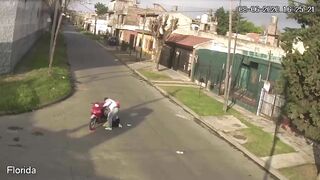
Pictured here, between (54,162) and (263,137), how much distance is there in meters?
9.77

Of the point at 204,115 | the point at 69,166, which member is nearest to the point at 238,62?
the point at 204,115

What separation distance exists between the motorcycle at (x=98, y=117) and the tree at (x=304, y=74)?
21.2 ft

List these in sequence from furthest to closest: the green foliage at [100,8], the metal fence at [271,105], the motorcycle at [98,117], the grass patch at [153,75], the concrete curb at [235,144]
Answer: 1. the green foliage at [100,8]
2. the grass patch at [153,75]
3. the metal fence at [271,105]
4. the motorcycle at [98,117]
5. the concrete curb at [235,144]

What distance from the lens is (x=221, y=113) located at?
77.6 ft

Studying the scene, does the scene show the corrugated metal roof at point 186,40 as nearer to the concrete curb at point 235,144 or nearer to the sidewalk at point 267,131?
the sidewalk at point 267,131

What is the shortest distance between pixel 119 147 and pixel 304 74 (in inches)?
240

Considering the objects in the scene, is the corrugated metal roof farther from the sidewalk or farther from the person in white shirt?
the person in white shirt

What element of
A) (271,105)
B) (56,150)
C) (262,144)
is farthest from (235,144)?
(56,150)

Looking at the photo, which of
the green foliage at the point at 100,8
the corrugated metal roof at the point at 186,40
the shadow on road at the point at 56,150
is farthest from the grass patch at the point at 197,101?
the green foliage at the point at 100,8

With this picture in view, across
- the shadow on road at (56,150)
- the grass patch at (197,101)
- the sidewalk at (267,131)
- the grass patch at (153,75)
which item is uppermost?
the shadow on road at (56,150)

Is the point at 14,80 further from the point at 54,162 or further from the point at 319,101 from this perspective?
the point at 319,101

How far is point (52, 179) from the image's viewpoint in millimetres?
11445

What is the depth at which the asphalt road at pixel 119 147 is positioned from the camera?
501 inches

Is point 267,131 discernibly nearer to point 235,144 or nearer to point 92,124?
point 235,144
